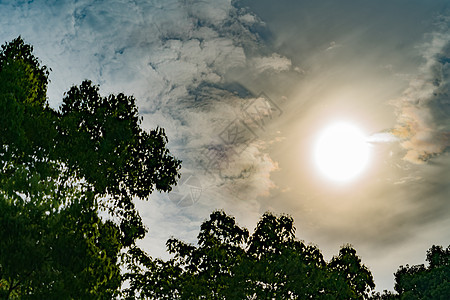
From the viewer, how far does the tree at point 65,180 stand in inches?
438

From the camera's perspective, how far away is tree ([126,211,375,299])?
72.0 ft

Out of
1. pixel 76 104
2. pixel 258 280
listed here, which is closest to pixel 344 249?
pixel 258 280

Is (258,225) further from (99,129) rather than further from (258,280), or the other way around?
(99,129)

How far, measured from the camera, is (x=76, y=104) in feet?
63.9

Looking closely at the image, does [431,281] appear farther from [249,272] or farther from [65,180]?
[65,180]

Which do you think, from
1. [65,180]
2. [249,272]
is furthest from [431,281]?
[65,180]

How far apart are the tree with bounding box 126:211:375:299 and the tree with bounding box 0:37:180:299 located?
332cm

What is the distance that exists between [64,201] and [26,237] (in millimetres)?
2483

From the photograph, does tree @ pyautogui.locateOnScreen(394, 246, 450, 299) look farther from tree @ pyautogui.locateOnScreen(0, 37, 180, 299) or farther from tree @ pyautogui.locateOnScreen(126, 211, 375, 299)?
tree @ pyautogui.locateOnScreen(0, 37, 180, 299)

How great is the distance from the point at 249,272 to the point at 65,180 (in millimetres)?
13679

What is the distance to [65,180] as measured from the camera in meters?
15.8

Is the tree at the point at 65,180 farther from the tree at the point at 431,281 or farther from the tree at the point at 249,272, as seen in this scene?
the tree at the point at 431,281

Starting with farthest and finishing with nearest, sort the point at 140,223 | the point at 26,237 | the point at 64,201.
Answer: the point at 140,223 → the point at 64,201 → the point at 26,237

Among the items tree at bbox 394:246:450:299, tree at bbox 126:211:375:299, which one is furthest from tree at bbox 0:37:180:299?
tree at bbox 394:246:450:299
